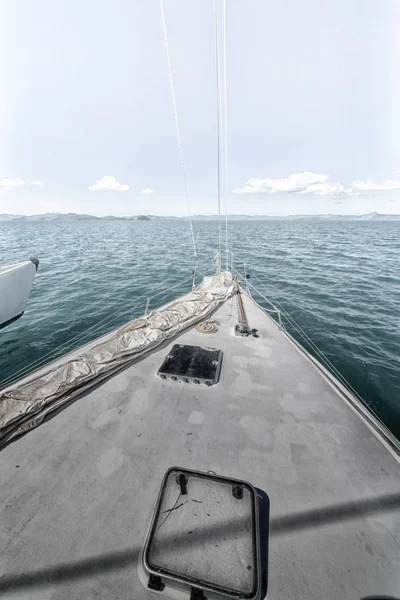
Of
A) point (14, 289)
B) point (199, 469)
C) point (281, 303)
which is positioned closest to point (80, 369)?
point (199, 469)

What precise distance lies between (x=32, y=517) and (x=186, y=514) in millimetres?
2272

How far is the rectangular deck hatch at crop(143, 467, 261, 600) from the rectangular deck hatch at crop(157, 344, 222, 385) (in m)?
2.59

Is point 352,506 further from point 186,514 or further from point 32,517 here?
point 32,517

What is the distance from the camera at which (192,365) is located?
→ 6379mm

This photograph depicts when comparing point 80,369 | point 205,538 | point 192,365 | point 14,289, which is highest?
point 14,289

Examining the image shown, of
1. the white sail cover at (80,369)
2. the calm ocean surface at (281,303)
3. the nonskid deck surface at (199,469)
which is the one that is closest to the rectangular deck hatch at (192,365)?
the nonskid deck surface at (199,469)

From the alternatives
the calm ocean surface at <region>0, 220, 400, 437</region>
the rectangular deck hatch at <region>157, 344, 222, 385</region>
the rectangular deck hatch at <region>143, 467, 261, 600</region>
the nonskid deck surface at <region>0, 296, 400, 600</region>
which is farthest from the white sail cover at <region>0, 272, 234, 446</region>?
the rectangular deck hatch at <region>143, 467, 261, 600</region>

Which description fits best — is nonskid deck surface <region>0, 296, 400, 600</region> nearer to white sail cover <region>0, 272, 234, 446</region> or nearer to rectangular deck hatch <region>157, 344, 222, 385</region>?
rectangular deck hatch <region>157, 344, 222, 385</region>

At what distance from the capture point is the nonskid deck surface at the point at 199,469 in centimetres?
268

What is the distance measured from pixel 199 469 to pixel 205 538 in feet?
3.47

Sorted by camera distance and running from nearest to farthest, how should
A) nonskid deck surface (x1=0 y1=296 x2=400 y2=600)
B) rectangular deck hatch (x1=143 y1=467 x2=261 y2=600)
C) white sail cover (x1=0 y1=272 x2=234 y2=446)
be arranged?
rectangular deck hatch (x1=143 y1=467 x2=261 y2=600), nonskid deck surface (x1=0 y1=296 x2=400 y2=600), white sail cover (x1=0 y1=272 x2=234 y2=446)

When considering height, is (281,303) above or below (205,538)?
below

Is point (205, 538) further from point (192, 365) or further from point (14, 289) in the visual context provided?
point (14, 289)

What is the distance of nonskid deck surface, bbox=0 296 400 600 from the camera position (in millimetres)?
2678
